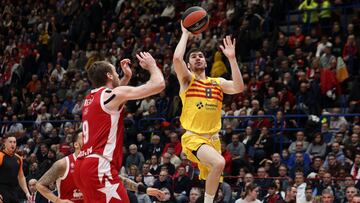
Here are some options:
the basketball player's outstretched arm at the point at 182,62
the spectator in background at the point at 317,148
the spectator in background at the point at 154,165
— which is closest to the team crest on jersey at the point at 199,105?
the basketball player's outstretched arm at the point at 182,62

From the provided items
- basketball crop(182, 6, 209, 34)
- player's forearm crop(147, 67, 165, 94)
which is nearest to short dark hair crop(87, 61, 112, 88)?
player's forearm crop(147, 67, 165, 94)

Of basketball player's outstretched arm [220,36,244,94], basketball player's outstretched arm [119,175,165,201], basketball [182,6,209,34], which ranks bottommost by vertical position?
basketball player's outstretched arm [119,175,165,201]

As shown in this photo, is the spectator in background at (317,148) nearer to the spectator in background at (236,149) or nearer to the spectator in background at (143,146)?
the spectator in background at (236,149)

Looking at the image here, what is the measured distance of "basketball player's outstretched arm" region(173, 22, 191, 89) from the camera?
36.3ft

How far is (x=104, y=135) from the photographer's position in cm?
888

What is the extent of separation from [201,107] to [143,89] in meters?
2.99

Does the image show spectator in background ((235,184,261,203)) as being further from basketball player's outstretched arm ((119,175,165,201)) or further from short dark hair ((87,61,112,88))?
short dark hair ((87,61,112,88))

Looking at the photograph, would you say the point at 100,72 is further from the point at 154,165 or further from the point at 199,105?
the point at 154,165

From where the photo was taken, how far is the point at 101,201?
28.8 ft

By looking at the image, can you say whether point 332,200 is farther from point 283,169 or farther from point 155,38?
point 155,38

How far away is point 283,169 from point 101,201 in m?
9.15

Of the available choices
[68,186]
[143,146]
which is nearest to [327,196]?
[68,186]

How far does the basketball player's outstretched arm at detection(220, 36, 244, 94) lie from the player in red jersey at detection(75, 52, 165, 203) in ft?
9.41

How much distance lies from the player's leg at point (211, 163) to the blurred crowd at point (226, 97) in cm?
479
